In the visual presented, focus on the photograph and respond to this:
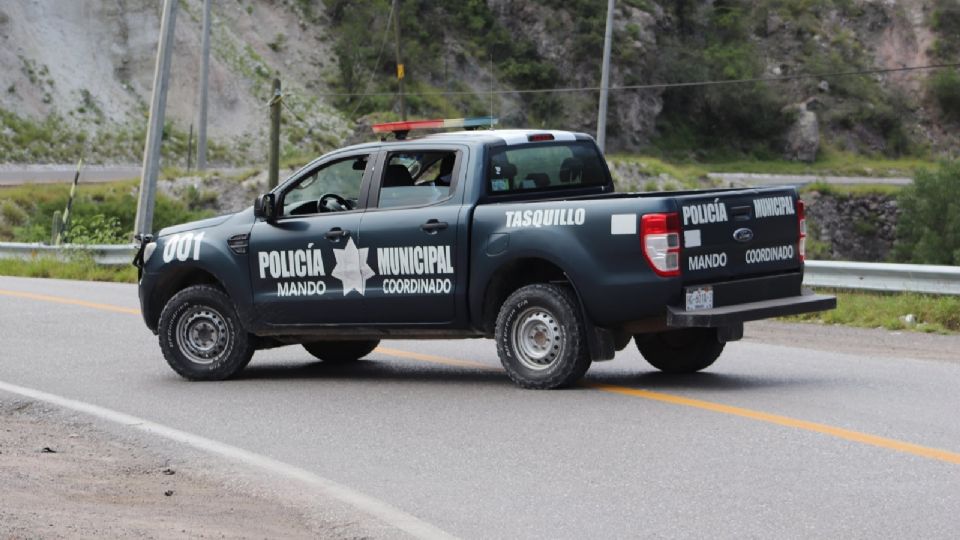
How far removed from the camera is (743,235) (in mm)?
10484

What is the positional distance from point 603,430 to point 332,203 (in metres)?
3.48

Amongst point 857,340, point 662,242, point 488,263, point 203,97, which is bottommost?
point 857,340

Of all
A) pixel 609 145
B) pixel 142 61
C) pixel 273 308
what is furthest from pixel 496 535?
pixel 609 145

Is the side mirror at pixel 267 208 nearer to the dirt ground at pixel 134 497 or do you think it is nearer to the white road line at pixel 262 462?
the white road line at pixel 262 462

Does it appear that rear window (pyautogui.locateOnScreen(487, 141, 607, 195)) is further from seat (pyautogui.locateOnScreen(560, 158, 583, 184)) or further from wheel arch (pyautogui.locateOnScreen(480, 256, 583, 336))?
wheel arch (pyautogui.locateOnScreen(480, 256, 583, 336))

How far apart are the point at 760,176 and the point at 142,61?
25.4m

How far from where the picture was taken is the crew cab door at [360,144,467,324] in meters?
10.9

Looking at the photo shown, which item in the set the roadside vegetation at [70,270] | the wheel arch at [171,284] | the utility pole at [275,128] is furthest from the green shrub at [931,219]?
the wheel arch at [171,284]

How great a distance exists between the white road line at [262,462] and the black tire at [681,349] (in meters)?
3.47

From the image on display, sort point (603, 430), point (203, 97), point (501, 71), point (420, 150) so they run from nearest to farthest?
point (603, 430)
point (420, 150)
point (203, 97)
point (501, 71)

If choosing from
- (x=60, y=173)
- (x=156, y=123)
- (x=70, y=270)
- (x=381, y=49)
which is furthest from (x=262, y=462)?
(x=381, y=49)

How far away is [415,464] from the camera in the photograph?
330 inches

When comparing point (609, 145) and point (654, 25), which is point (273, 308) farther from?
point (654, 25)

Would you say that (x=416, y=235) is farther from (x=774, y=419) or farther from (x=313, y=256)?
(x=774, y=419)
